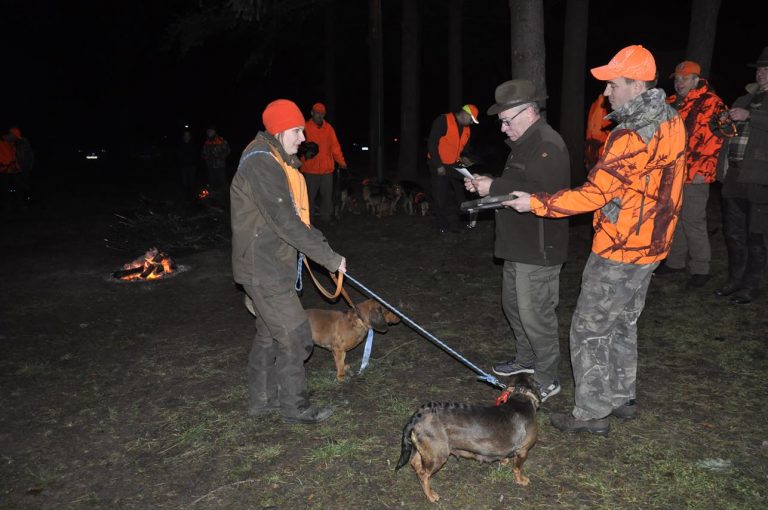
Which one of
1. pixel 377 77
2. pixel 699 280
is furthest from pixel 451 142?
pixel 377 77

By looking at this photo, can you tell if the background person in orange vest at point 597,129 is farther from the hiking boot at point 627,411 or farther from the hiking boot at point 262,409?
the hiking boot at point 262,409

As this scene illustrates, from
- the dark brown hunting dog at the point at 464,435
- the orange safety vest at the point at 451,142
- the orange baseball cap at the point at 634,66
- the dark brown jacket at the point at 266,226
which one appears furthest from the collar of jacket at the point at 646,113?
the orange safety vest at the point at 451,142

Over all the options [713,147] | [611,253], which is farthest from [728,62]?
[611,253]

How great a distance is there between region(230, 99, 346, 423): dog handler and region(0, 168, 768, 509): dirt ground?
72cm

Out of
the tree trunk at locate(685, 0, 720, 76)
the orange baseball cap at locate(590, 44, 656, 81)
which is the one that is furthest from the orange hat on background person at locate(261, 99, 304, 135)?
the tree trunk at locate(685, 0, 720, 76)

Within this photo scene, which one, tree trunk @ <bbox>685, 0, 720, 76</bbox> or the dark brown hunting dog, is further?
tree trunk @ <bbox>685, 0, 720, 76</bbox>

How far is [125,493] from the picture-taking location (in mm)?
3664

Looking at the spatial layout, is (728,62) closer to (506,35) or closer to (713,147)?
(506,35)

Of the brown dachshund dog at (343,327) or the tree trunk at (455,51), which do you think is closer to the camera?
the brown dachshund dog at (343,327)

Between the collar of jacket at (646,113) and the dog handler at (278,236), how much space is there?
6.99 ft

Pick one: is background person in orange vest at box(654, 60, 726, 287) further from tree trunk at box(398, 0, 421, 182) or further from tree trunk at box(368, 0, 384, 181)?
tree trunk at box(398, 0, 421, 182)

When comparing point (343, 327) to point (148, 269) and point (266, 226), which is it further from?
point (148, 269)

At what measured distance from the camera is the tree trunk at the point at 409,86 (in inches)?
618

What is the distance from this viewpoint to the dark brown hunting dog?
3.37 metres
